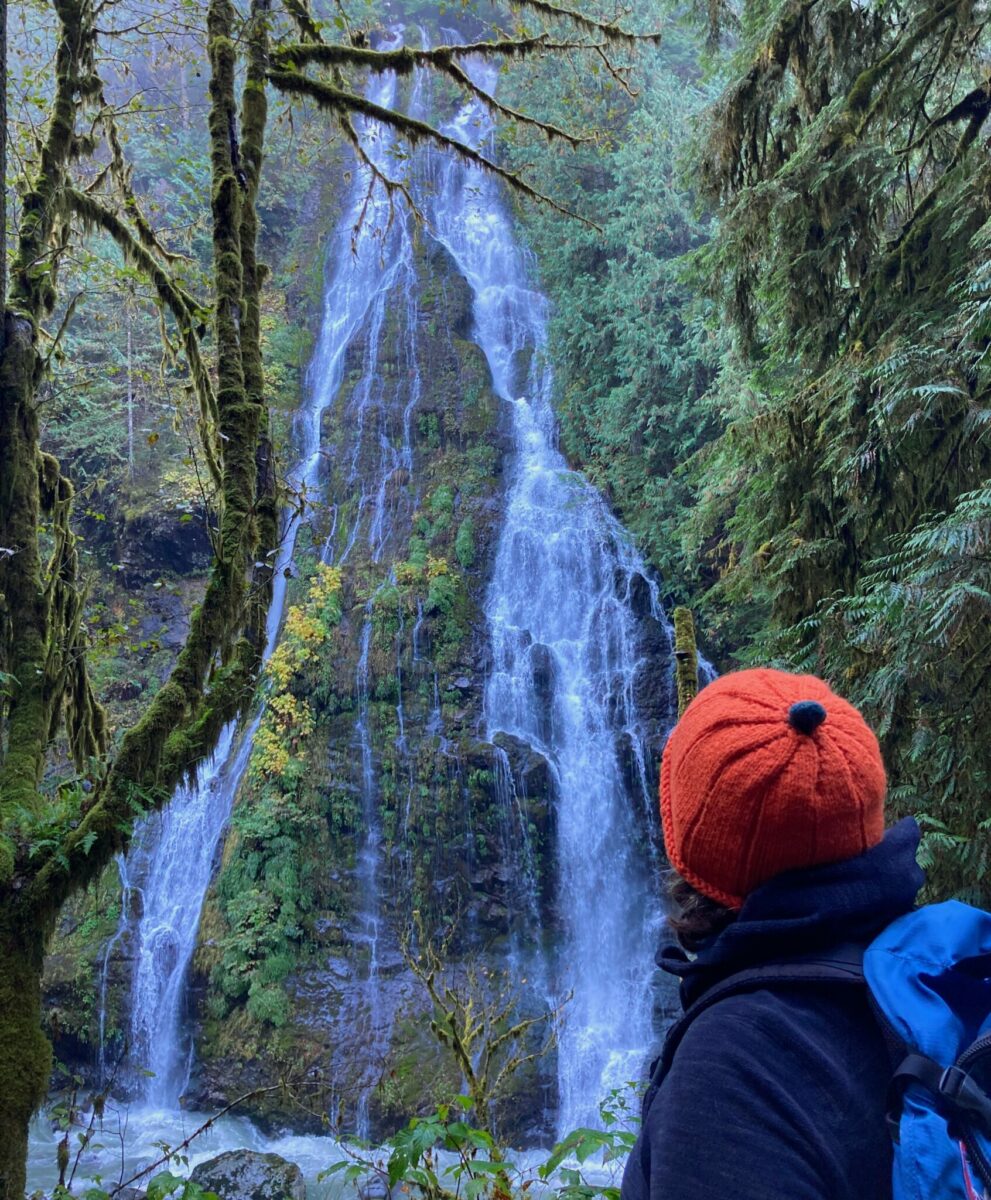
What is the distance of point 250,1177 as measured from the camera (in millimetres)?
6152

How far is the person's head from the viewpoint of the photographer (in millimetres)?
1041

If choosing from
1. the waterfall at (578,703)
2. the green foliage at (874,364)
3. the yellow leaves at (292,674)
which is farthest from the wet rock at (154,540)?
the green foliage at (874,364)

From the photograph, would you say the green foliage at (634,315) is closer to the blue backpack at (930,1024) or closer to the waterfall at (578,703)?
the waterfall at (578,703)

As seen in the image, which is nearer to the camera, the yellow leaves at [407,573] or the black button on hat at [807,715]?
the black button on hat at [807,715]

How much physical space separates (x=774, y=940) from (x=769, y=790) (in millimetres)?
183

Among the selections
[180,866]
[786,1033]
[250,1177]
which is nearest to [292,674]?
[180,866]

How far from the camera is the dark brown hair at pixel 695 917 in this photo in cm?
Result: 116

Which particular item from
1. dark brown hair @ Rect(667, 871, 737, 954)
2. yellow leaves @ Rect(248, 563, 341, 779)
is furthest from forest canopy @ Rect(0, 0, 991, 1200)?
yellow leaves @ Rect(248, 563, 341, 779)

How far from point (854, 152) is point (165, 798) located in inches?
188

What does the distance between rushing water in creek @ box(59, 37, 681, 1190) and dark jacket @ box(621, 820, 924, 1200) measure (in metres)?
8.74

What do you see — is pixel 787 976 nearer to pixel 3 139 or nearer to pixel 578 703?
pixel 3 139

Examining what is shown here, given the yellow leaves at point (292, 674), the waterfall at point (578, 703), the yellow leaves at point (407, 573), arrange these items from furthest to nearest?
the yellow leaves at point (407, 573)
the yellow leaves at point (292, 674)
the waterfall at point (578, 703)

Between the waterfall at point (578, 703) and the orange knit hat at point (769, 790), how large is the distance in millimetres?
9309

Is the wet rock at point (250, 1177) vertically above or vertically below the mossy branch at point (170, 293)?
below
